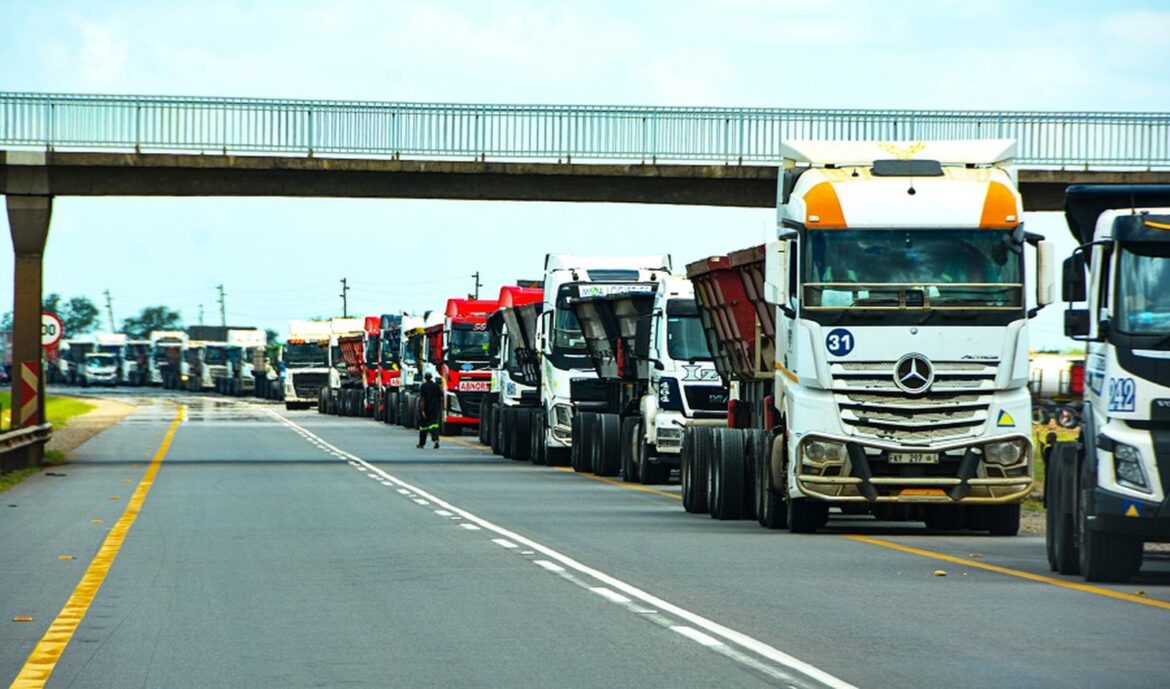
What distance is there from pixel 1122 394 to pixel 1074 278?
3.08 feet

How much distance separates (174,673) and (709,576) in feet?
21.5

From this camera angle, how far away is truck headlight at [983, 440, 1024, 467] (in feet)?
69.5

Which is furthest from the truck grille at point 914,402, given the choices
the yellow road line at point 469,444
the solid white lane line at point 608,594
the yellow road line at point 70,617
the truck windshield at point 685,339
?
the yellow road line at point 469,444

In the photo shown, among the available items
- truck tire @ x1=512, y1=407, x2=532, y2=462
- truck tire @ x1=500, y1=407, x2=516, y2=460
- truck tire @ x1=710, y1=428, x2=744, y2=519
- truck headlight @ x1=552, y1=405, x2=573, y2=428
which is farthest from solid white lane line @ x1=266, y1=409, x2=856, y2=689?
truck tire @ x1=500, y1=407, x2=516, y2=460

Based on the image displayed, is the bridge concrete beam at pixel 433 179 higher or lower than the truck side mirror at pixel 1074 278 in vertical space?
higher

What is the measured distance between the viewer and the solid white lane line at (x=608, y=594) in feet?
49.3

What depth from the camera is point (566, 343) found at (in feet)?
135

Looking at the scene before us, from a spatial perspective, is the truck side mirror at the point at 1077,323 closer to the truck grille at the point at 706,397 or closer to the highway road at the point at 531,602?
the highway road at the point at 531,602

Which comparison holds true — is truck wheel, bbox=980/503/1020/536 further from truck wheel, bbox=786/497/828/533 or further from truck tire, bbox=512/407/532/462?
truck tire, bbox=512/407/532/462

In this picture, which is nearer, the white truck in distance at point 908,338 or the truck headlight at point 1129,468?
the truck headlight at point 1129,468

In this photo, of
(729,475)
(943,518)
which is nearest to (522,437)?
(729,475)

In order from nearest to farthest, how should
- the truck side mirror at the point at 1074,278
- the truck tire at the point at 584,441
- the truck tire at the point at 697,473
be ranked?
the truck side mirror at the point at 1074,278 < the truck tire at the point at 697,473 < the truck tire at the point at 584,441

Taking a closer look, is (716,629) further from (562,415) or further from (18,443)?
(562,415)

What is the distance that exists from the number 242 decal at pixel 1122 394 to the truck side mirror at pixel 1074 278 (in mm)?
741
